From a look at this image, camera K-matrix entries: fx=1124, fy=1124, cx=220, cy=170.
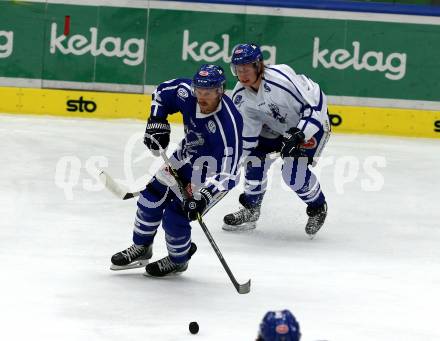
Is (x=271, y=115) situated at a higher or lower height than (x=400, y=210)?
higher

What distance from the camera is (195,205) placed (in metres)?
4.92

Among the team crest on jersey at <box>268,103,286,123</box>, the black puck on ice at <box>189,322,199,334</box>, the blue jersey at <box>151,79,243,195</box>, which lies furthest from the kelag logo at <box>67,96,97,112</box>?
the black puck on ice at <box>189,322,199,334</box>

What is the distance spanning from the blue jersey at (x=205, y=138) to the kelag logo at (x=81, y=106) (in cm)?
434

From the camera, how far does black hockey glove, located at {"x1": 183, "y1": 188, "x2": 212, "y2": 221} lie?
4922 mm

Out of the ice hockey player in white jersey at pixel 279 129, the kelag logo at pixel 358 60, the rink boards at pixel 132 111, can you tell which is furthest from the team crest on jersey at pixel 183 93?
the kelag logo at pixel 358 60

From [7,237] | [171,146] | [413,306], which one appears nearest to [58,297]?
[7,237]

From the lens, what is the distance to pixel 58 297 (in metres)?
4.79

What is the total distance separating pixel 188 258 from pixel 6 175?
2420 millimetres

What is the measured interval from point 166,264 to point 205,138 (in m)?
0.62

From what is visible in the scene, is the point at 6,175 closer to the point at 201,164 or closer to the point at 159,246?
the point at 159,246

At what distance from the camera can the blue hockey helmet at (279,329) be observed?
2.76 meters

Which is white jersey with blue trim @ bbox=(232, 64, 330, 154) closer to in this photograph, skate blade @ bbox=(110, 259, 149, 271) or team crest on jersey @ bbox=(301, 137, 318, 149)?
team crest on jersey @ bbox=(301, 137, 318, 149)

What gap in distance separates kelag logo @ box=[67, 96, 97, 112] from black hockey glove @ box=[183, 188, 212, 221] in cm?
485

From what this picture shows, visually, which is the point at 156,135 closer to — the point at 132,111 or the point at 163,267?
the point at 163,267
